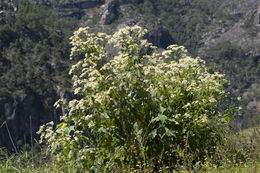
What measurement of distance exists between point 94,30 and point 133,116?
121m

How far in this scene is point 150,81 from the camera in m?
4.30

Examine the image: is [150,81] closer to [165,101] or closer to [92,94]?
[165,101]

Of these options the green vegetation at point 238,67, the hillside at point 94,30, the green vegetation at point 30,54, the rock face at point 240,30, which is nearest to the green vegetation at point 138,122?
the hillside at point 94,30

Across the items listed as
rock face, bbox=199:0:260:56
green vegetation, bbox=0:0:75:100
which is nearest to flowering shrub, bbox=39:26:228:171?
green vegetation, bbox=0:0:75:100

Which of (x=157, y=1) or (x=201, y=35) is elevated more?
(x=157, y=1)

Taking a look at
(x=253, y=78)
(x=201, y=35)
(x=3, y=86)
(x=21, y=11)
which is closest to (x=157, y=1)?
(x=201, y=35)

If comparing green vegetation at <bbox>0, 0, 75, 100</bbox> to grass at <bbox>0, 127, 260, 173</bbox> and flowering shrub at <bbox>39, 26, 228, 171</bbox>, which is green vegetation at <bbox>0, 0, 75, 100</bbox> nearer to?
grass at <bbox>0, 127, 260, 173</bbox>

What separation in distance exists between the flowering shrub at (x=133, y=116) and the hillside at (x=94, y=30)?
182 centimetres

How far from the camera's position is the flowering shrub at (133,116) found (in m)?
4.02

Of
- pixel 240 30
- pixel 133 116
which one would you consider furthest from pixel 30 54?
pixel 240 30

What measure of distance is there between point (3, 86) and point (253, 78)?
302 ft

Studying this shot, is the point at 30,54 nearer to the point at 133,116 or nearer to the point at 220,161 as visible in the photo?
the point at 133,116

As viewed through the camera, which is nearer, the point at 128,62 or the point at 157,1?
the point at 128,62

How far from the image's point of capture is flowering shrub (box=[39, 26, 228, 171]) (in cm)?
402
